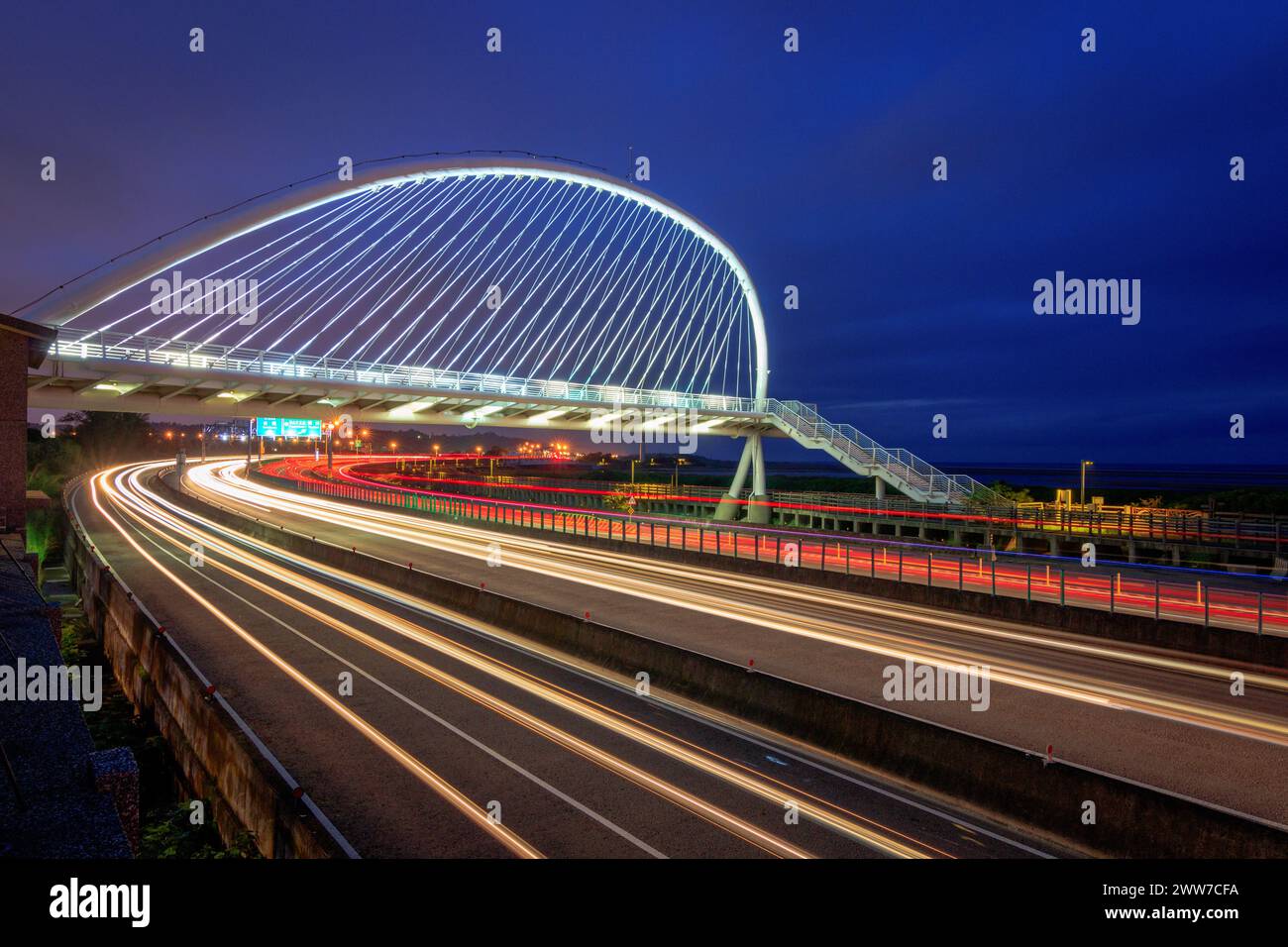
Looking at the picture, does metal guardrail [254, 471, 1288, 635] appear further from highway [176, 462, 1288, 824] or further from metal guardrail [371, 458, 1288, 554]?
metal guardrail [371, 458, 1288, 554]

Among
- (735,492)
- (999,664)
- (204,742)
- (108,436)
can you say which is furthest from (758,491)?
(108,436)

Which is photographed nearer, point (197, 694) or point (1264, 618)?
point (197, 694)

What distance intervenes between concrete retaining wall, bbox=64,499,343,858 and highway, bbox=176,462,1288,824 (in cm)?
773

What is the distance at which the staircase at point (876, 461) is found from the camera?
43.4 meters

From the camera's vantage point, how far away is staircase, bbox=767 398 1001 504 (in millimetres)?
43438

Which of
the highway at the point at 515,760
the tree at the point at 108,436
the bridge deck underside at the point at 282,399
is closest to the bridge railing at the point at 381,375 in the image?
the bridge deck underside at the point at 282,399

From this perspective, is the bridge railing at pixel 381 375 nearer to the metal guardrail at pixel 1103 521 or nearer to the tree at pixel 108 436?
the metal guardrail at pixel 1103 521

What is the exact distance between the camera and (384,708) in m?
11.2

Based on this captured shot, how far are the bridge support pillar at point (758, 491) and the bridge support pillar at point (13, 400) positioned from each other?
35998 millimetres

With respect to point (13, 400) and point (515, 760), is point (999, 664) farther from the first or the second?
point (13, 400)
